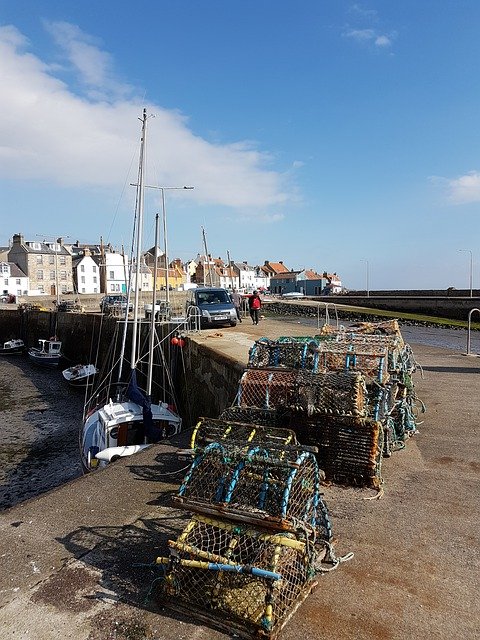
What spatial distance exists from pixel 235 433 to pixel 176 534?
1.06 metres

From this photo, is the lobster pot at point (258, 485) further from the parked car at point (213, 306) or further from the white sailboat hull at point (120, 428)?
the parked car at point (213, 306)

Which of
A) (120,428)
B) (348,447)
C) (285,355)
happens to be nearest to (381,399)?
(348,447)

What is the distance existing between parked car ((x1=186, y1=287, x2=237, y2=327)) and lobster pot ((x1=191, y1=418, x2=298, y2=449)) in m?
13.4

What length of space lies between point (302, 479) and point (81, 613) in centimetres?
182

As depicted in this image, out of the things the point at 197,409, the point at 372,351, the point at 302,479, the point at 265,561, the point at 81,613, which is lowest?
the point at 197,409

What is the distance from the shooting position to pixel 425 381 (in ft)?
35.3

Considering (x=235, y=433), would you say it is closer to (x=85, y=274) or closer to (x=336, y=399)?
(x=336, y=399)

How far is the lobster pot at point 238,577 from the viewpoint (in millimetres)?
3137

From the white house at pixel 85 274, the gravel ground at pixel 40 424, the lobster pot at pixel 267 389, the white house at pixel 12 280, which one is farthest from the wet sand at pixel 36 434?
the white house at pixel 85 274

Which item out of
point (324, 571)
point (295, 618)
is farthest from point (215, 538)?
point (324, 571)

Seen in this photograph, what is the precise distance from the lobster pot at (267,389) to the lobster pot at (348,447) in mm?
554

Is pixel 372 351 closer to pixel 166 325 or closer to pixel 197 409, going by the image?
pixel 197 409

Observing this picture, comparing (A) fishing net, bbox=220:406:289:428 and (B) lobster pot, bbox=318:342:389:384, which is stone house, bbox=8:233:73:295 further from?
(A) fishing net, bbox=220:406:289:428

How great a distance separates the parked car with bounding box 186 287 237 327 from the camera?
1891 centimetres
